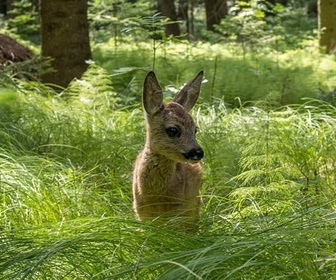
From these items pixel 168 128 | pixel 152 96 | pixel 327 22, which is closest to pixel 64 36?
pixel 152 96

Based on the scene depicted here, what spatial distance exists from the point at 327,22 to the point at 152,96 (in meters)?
9.52

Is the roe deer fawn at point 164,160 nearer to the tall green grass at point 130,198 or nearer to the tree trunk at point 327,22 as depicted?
the tall green grass at point 130,198

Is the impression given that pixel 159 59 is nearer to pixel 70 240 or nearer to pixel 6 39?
pixel 6 39

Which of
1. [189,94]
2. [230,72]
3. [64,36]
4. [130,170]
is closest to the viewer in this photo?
[189,94]

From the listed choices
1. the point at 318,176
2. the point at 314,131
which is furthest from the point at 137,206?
the point at 314,131

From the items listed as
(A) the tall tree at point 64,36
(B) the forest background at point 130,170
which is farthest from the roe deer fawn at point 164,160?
(A) the tall tree at point 64,36

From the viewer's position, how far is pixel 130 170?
18.6ft

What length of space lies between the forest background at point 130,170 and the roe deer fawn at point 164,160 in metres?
0.15

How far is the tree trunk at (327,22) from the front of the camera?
44.3 feet

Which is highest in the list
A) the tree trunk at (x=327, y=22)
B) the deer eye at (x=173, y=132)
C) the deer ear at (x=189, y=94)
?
the deer ear at (x=189, y=94)

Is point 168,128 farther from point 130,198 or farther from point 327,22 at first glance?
point 327,22

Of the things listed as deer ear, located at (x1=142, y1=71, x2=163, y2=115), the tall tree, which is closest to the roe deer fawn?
deer ear, located at (x1=142, y1=71, x2=163, y2=115)

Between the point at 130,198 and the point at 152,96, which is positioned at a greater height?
the point at 152,96

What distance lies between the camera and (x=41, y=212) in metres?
4.13
